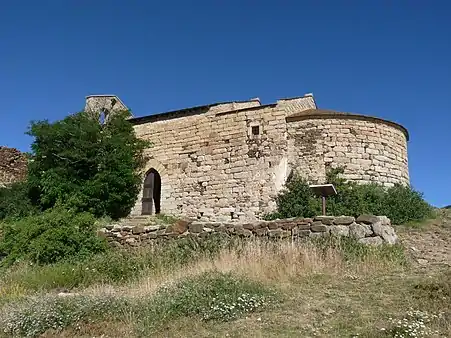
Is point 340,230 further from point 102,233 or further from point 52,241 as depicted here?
point 52,241

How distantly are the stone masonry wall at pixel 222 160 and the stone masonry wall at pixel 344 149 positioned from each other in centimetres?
64

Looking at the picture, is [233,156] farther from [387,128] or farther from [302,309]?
[302,309]

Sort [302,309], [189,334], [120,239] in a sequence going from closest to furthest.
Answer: [189,334] < [302,309] < [120,239]

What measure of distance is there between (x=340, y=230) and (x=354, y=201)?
20.7ft

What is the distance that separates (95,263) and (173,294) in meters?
4.31

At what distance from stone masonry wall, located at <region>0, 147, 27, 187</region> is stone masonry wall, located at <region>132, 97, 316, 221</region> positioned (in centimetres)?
657

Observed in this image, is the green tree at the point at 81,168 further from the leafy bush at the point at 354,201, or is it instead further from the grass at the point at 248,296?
the grass at the point at 248,296

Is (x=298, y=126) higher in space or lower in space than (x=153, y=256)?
higher

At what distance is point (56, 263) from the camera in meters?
11.7

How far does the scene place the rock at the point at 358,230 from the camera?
10.4m

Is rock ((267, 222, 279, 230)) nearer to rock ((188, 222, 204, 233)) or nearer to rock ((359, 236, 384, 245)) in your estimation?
rock ((188, 222, 204, 233))

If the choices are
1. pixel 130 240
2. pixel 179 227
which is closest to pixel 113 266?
pixel 179 227

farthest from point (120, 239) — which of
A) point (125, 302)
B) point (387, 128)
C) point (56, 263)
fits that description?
point (387, 128)

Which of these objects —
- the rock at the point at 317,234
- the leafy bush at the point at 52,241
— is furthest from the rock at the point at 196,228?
the rock at the point at 317,234
